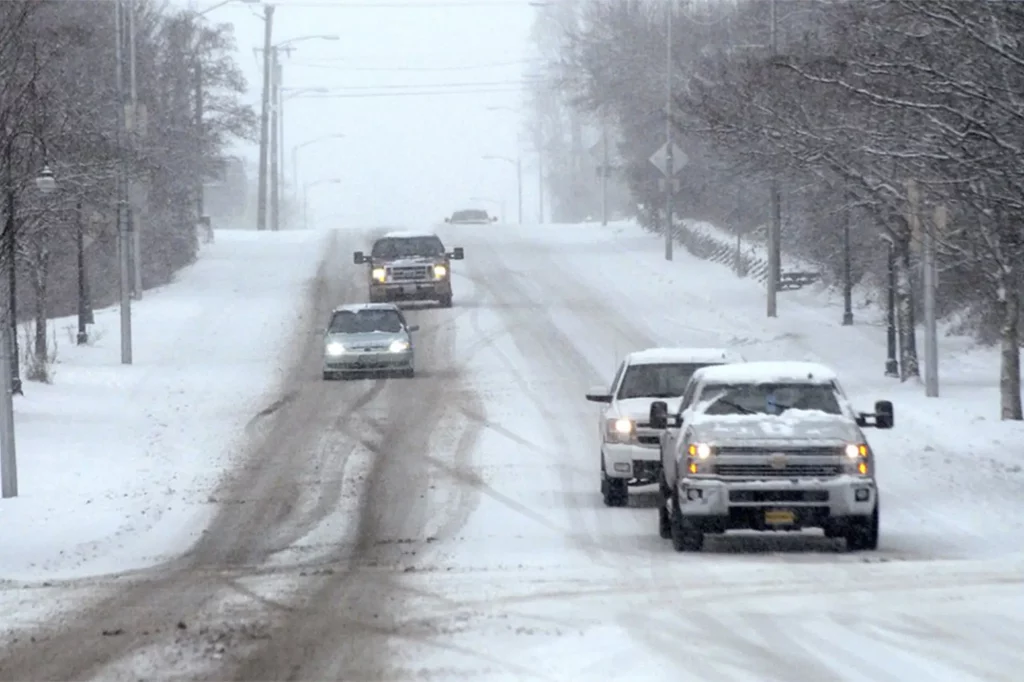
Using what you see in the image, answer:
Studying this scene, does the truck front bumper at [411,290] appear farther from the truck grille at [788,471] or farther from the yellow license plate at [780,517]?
the yellow license plate at [780,517]

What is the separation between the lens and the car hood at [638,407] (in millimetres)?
21747

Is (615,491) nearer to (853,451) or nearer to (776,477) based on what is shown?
(776,477)

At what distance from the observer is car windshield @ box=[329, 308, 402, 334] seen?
3731 centimetres

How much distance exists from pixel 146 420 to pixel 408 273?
16.0 meters

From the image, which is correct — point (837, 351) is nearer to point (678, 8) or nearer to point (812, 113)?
point (812, 113)

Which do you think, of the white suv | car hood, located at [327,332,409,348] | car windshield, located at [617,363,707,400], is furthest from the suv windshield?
car windshield, located at [617,363,707,400]

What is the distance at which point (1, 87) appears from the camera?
20812mm

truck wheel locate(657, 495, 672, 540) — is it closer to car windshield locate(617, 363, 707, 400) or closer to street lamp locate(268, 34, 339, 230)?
car windshield locate(617, 363, 707, 400)

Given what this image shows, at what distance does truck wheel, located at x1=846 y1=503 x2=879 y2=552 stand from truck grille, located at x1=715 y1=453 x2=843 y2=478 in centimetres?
A: 50

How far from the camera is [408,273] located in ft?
153

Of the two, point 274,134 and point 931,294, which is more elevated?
point 274,134

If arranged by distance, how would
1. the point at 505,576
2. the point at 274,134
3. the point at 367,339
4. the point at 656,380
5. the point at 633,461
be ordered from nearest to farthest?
the point at 505,576
the point at 633,461
the point at 656,380
the point at 367,339
the point at 274,134

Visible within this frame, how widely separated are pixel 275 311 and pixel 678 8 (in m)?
20.5

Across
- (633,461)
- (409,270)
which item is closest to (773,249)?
(409,270)
